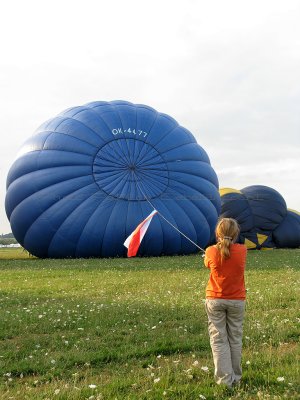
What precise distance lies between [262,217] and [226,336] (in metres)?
26.6

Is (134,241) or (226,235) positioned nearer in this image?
(226,235)

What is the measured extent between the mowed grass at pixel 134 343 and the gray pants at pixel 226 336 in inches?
6.9

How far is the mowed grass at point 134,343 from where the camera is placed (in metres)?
4.63

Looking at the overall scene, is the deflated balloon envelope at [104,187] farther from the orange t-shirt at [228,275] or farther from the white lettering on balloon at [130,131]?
the orange t-shirt at [228,275]

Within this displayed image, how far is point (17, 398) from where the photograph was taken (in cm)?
448

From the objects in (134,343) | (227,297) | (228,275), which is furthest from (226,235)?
(134,343)

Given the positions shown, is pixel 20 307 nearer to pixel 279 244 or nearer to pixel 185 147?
pixel 185 147

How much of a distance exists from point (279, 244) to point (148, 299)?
923 inches

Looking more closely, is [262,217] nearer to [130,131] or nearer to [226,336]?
[130,131]

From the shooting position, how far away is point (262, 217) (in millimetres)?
30672

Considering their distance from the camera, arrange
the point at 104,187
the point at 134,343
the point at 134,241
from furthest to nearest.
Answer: the point at 104,187 → the point at 134,241 → the point at 134,343

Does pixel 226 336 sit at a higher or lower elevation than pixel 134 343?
higher

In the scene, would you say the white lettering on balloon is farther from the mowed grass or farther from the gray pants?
the gray pants

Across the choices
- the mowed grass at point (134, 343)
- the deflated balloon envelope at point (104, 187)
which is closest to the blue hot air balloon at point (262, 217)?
the deflated balloon envelope at point (104, 187)
